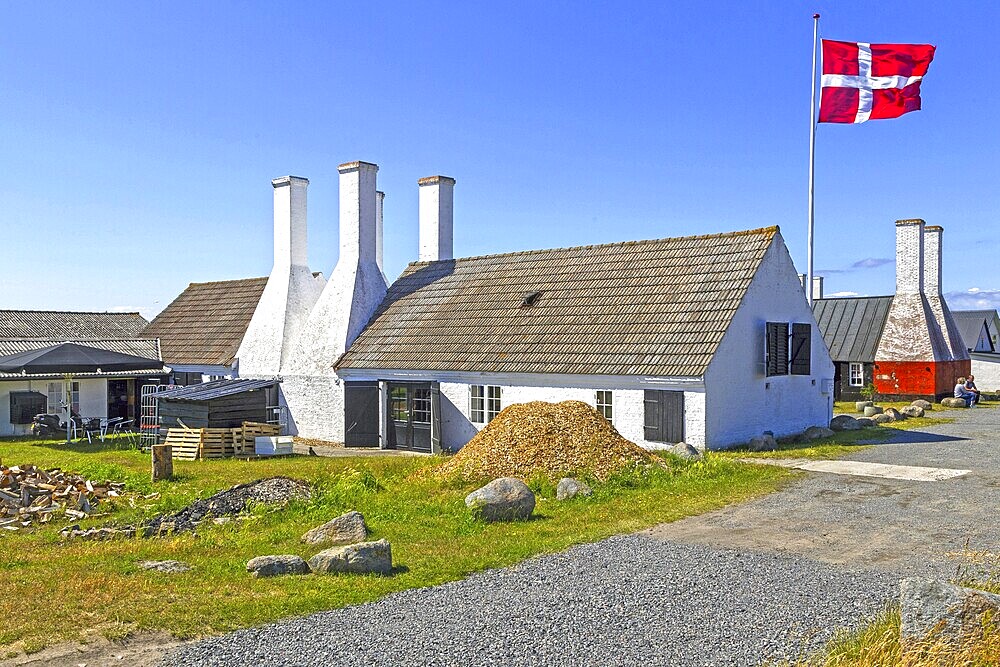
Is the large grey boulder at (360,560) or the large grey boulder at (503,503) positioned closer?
the large grey boulder at (360,560)

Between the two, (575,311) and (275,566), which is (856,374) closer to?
(575,311)

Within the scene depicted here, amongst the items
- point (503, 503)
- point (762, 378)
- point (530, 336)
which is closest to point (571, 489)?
point (503, 503)

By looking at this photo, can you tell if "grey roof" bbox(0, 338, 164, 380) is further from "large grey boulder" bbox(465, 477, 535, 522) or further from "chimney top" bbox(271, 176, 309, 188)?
"large grey boulder" bbox(465, 477, 535, 522)

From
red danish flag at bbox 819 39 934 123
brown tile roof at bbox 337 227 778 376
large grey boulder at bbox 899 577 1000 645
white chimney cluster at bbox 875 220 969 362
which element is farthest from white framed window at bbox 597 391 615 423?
white chimney cluster at bbox 875 220 969 362

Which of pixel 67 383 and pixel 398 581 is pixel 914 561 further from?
pixel 67 383

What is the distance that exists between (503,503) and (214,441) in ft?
38.2

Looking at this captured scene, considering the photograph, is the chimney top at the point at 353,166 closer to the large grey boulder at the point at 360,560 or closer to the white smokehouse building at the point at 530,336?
the white smokehouse building at the point at 530,336

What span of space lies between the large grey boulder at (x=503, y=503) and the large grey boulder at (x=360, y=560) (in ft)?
9.44

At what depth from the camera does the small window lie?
3588 centimetres

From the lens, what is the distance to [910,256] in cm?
3462

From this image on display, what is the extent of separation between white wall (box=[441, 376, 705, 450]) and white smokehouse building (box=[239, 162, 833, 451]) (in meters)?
0.04

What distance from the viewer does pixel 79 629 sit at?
7.58 metres

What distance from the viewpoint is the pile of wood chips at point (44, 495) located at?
14077 mm

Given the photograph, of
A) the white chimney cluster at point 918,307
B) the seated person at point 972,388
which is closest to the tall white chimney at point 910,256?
the white chimney cluster at point 918,307
